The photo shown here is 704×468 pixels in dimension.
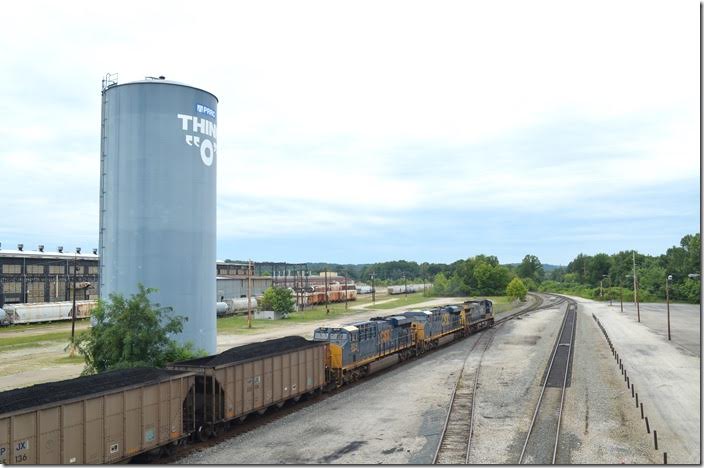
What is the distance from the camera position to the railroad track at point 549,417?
66.8 feet

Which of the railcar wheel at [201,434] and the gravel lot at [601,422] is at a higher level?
the railcar wheel at [201,434]

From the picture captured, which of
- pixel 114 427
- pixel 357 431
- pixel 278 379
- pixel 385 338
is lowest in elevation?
pixel 357 431

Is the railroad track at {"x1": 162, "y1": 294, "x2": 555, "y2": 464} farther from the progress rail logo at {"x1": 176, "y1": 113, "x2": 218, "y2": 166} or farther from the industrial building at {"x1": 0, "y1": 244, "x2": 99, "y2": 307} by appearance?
the industrial building at {"x1": 0, "y1": 244, "x2": 99, "y2": 307}

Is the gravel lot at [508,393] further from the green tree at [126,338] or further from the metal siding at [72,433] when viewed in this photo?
the green tree at [126,338]

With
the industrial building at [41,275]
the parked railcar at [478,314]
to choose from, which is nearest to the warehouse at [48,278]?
the industrial building at [41,275]

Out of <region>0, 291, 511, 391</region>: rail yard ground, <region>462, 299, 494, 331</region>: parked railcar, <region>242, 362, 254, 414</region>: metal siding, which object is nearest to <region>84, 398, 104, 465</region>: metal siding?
<region>242, 362, 254, 414</region>: metal siding

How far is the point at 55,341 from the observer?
58250mm

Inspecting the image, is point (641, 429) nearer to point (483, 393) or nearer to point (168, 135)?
point (483, 393)

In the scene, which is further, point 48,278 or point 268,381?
point 48,278

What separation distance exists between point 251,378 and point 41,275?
85.3 metres

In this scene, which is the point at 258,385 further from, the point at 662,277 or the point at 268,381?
the point at 662,277

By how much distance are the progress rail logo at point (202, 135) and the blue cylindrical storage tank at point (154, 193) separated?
0.21ft

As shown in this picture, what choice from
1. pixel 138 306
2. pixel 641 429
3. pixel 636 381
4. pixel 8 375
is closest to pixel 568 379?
pixel 636 381

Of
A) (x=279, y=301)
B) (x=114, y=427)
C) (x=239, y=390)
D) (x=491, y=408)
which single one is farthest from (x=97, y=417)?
(x=279, y=301)
